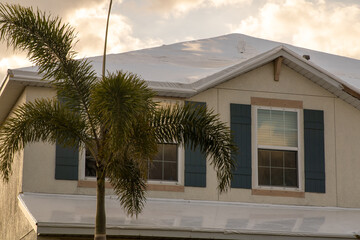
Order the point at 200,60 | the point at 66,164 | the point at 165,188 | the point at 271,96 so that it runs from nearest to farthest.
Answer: the point at 66,164 → the point at 165,188 → the point at 271,96 → the point at 200,60

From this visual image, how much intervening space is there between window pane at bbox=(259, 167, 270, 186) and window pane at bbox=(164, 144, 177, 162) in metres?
1.95

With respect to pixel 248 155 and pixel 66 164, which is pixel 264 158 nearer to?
pixel 248 155

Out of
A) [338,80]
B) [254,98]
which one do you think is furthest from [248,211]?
[338,80]

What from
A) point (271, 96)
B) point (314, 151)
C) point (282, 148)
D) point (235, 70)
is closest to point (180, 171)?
point (282, 148)

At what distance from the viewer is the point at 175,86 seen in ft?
49.3

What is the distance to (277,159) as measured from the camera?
51.8 feet

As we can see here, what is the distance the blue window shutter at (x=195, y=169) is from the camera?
15195 millimetres

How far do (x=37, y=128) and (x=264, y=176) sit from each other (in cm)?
628

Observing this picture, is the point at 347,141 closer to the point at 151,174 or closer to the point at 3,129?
the point at 151,174

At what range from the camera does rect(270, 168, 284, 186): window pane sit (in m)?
15.7

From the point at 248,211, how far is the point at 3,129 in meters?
5.64

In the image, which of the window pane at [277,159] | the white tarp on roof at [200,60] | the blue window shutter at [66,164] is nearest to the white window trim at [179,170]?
the blue window shutter at [66,164]

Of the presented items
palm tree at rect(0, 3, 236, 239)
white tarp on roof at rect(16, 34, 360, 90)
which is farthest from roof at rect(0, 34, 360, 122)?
palm tree at rect(0, 3, 236, 239)

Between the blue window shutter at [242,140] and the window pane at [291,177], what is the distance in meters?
0.94
